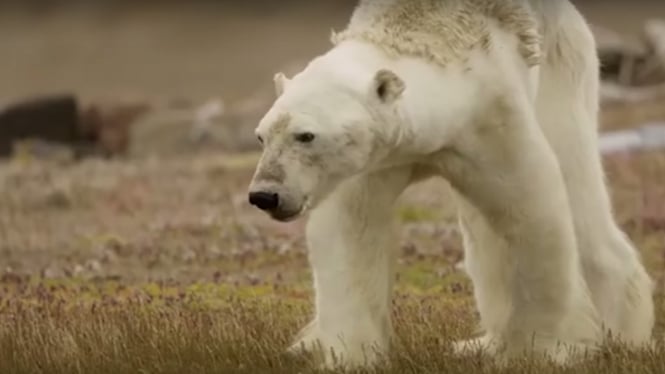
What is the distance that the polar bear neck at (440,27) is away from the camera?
770cm

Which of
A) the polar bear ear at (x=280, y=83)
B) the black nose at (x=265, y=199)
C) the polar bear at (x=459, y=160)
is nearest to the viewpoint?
the black nose at (x=265, y=199)

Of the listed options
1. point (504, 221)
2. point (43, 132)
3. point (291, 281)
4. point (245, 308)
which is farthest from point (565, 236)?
point (43, 132)

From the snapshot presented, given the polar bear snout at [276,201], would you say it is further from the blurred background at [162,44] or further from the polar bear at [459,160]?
the blurred background at [162,44]

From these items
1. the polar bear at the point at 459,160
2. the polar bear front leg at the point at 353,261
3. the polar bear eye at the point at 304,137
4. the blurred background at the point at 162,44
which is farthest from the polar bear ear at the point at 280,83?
the blurred background at the point at 162,44

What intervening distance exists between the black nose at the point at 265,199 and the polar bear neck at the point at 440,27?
94cm

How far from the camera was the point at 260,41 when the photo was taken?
45750 mm

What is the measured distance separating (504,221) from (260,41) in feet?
124

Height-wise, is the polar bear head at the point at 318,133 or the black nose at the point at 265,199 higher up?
the polar bear head at the point at 318,133

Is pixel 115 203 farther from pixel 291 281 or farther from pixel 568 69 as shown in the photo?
pixel 568 69

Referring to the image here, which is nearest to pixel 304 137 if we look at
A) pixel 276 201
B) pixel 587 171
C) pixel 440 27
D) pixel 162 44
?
pixel 276 201

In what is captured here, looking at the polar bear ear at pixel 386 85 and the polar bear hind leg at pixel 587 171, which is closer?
the polar bear ear at pixel 386 85

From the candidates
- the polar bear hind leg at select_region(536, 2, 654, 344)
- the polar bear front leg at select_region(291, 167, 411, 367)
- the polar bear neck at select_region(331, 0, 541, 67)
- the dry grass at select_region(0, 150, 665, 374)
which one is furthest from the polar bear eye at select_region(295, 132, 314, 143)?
the polar bear hind leg at select_region(536, 2, 654, 344)

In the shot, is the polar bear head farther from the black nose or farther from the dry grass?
the dry grass

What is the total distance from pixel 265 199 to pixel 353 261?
2.89 feet
